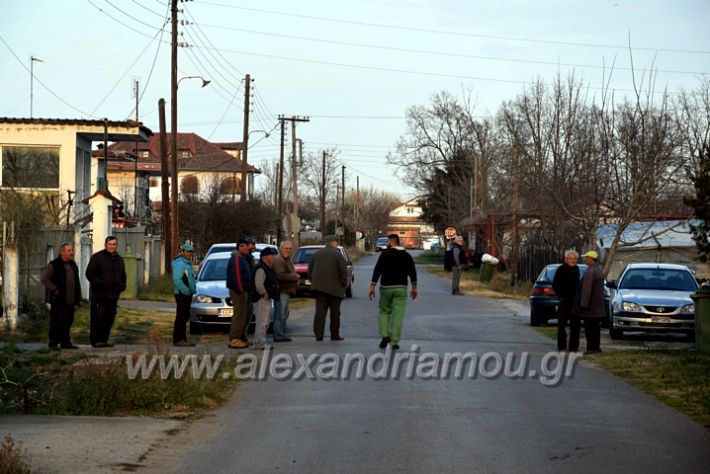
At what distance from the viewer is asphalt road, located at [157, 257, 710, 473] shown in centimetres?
894

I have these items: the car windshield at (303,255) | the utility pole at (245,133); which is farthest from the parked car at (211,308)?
the utility pole at (245,133)

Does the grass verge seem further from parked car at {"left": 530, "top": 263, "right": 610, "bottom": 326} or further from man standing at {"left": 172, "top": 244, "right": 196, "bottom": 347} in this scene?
parked car at {"left": 530, "top": 263, "right": 610, "bottom": 326}

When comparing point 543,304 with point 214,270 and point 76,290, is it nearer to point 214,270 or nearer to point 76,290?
point 214,270

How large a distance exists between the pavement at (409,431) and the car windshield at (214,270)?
289 inches

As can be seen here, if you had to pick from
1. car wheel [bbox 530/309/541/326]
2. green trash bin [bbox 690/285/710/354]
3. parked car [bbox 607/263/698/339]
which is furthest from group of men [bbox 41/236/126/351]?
car wheel [bbox 530/309/541/326]

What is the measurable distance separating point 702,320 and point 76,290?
9.96 m

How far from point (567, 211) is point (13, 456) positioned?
1036 inches

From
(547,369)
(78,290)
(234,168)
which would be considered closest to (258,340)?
(78,290)

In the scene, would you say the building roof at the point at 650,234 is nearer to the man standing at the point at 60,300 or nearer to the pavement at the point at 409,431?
the pavement at the point at 409,431

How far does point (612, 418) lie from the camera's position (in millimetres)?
11461

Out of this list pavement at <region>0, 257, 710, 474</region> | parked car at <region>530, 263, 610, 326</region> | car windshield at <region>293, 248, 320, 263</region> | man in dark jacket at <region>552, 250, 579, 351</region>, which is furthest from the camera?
car windshield at <region>293, 248, 320, 263</region>

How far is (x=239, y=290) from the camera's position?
59.0ft

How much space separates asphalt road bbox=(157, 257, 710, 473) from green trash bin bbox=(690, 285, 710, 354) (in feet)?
9.63

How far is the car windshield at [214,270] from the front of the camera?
22625 mm
